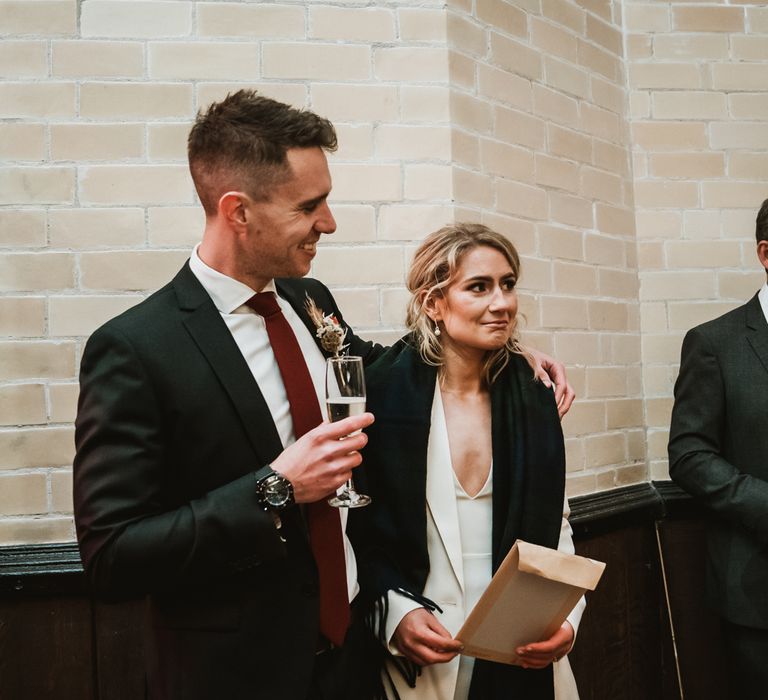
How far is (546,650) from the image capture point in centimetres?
161

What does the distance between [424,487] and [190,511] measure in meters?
0.58

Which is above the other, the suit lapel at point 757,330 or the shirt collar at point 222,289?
the shirt collar at point 222,289

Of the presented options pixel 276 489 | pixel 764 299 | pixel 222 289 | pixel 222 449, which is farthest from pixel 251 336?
pixel 764 299

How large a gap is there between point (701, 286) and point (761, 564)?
107 cm

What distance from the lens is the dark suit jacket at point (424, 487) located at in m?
1.72

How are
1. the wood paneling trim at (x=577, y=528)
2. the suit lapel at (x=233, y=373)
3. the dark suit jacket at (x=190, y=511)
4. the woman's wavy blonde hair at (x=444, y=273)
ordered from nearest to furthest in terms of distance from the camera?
the dark suit jacket at (x=190, y=511), the suit lapel at (x=233, y=373), the woman's wavy blonde hair at (x=444, y=273), the wood paneling trim at (x=577, y=528)

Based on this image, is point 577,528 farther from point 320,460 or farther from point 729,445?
point 320,460

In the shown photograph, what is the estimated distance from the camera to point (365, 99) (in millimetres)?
2328

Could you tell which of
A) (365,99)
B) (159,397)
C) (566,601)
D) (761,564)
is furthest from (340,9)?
(761,564)

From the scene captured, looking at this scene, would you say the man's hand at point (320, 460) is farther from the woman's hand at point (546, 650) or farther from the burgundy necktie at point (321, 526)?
the woman's hand at point (546, 650)

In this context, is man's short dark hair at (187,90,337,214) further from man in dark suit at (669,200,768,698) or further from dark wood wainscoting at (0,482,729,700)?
man in dark suit at (669,200,768,698)

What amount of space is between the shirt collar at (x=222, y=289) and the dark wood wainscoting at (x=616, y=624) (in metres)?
0.99

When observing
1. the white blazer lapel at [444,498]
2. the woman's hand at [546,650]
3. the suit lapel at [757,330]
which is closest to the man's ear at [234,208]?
the white blazer lapel at [444,498]

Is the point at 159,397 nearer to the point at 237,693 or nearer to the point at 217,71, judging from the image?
the point at 237,693
